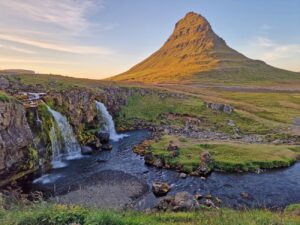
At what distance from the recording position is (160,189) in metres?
31.3

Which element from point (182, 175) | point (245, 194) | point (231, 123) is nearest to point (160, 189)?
point (182, 175)

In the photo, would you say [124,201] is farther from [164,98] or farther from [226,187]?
[164,98]

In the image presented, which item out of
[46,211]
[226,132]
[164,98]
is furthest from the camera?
[164,98]

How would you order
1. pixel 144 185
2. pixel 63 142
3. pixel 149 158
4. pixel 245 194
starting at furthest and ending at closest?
pixel 63 142 → pixel 149 158 → pixel 144 185 → pixel 245 194

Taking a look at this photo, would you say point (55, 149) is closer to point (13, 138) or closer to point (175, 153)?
point (13, 138)

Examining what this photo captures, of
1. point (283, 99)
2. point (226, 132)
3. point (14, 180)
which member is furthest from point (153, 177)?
point (283, 99)

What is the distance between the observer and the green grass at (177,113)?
68500mm

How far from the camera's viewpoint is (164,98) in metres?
90.9

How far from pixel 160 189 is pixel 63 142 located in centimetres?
2101

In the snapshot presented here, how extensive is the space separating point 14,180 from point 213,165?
988 inches

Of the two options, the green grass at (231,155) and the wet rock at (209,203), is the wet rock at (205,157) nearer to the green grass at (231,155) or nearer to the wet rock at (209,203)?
the green grass at (231,155)

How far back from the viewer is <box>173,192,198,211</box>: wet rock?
79.3ft

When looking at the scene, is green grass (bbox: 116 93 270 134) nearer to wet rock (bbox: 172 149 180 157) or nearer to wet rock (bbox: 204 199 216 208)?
wet rock (bbox: 172 149 180 157)

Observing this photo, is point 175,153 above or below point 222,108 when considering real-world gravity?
below
